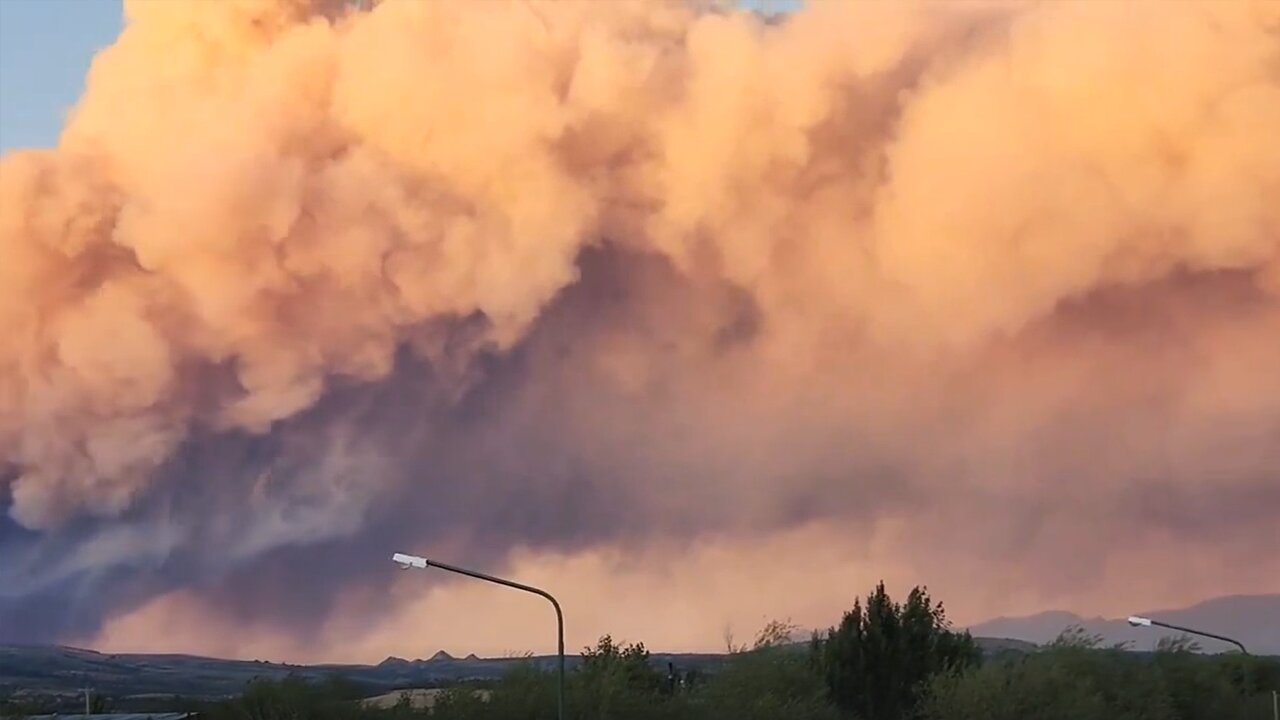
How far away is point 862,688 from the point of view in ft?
302

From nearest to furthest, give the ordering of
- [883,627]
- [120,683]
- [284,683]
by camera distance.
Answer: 1. [284,683]
2. [883,627]
3. [120,683]

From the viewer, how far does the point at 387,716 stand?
6500 cm

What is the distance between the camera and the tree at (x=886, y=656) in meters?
91.2

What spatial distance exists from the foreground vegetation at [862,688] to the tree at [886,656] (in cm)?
8

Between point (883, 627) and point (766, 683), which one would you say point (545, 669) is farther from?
point (883, 627)

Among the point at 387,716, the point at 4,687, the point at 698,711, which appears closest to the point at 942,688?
the point at 698,711

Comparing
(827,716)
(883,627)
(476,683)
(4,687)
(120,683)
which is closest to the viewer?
(476,683)

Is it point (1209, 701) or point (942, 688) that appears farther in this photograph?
point (1209, 701)

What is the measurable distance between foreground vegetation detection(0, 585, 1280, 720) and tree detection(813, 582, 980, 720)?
0.08 m

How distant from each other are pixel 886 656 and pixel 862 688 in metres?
2.47

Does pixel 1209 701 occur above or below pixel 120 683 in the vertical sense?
below

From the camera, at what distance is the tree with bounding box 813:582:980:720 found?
9125 cm

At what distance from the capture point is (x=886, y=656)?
9306 cm

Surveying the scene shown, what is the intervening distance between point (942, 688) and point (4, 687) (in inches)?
4206
